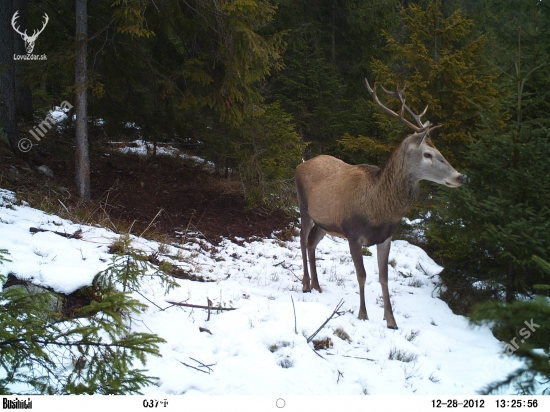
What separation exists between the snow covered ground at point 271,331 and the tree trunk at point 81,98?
1192mm

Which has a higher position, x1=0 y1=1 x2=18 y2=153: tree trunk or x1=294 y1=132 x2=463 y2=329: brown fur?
x1=0 y1=1 x2=18 y2=153: tree trunk

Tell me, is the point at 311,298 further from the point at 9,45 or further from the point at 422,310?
the point at 9,45

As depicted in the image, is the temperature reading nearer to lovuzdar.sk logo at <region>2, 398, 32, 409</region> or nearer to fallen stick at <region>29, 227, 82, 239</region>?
lovuzdar.sk logo at <region>2, 398, 32, 409</region>

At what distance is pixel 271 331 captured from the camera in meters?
4.21

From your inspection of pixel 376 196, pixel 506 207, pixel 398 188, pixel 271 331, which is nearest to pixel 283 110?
pixel 376 196

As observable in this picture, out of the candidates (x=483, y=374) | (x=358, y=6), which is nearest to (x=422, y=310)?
(x=483, y=374)

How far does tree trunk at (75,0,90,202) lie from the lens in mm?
7016

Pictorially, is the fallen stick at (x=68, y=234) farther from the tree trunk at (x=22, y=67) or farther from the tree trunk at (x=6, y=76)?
the tree trunk at (x=6, y=76)

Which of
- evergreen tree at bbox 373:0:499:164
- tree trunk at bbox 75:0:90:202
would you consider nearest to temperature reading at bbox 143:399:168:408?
tree trunk at bbox 75:0:90:202

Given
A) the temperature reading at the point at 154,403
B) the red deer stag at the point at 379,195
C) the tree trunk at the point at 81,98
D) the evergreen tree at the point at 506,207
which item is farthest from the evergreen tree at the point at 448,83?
the temperature reading at the point at 154,403

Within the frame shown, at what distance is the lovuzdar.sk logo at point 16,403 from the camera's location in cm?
206

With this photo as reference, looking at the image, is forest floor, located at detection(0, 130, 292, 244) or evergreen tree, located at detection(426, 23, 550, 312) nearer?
evergreen tree, located at detection(426, 23, 550, 312)

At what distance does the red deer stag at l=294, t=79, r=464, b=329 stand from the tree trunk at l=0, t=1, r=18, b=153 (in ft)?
20.0

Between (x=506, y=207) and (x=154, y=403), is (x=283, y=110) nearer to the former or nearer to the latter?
(x=506, y=207)
